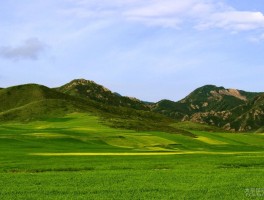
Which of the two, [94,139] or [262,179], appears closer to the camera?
[262,179]

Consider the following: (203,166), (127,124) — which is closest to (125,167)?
(203,166)

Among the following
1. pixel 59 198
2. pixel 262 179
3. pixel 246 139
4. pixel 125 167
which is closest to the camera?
pixel 59 198

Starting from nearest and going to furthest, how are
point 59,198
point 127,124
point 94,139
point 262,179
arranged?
1. point 59,198
2. point 262,179
3. point 94,139
4. point 127,124

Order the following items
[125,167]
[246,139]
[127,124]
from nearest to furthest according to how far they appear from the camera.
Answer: [125,167], [246,139], [127,124]

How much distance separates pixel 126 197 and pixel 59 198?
4284 millimetres

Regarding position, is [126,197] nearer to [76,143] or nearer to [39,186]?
[39,186]

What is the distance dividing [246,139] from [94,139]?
204 feet

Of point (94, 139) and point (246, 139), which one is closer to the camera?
point (94, 139)

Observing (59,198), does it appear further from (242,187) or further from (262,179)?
(262,179)

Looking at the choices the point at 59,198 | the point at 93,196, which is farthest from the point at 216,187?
the point at 59,198

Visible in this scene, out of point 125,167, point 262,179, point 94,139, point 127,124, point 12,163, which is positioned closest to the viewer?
point 262,179

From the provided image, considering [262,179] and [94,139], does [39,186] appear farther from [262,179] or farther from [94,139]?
[94,139]

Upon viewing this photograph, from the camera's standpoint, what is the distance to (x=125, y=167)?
47.7 metres

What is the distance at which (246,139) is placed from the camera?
467 ft
